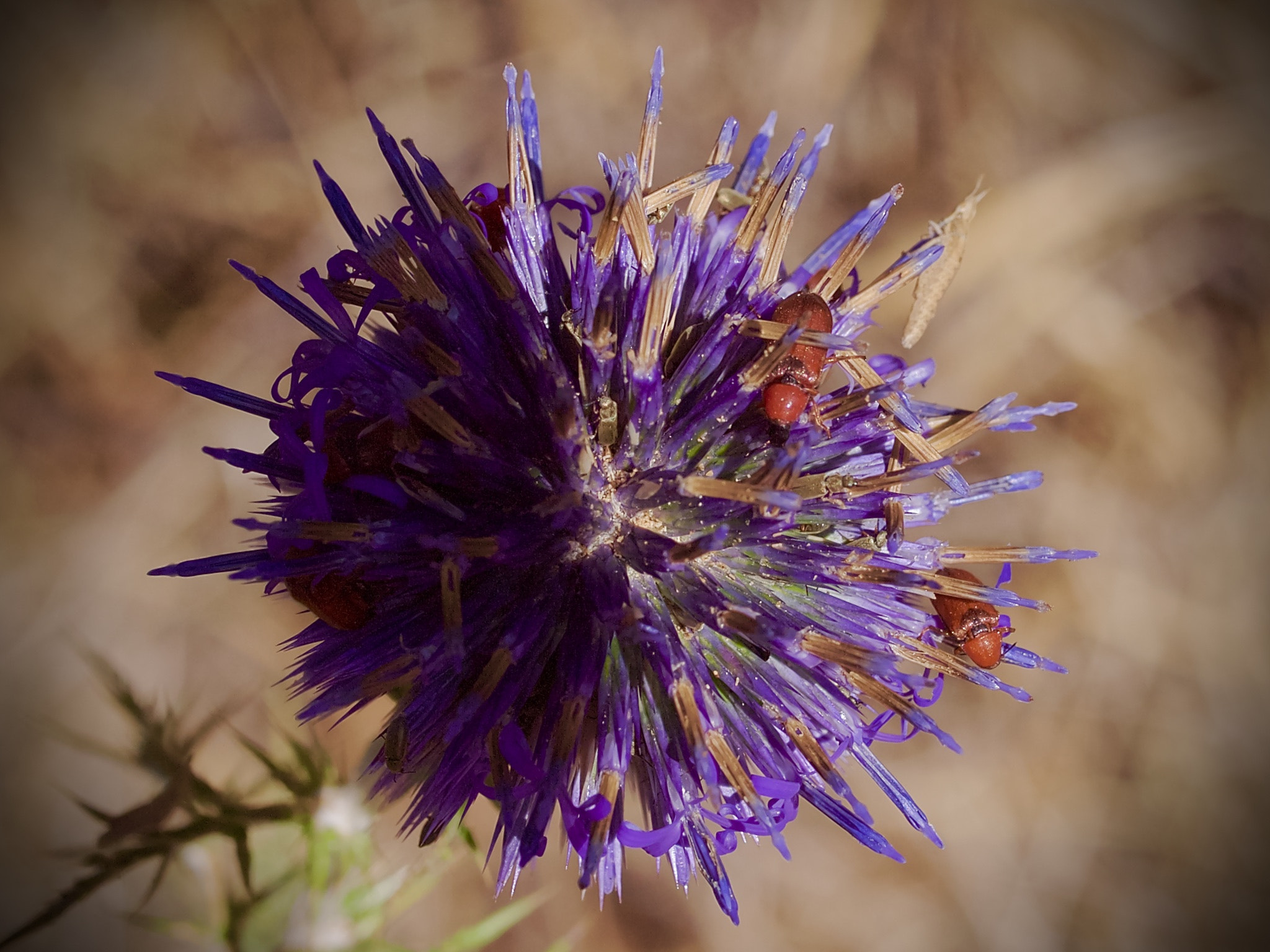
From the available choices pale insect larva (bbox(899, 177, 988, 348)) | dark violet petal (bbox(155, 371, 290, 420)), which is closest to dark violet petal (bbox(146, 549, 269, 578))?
dark violet petal (bbox(155, 371, 290, 420))

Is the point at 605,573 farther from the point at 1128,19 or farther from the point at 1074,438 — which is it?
the point at 1128,19

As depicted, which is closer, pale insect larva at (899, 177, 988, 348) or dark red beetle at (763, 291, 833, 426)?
dark red beetle at (763, 291, 833, 426)

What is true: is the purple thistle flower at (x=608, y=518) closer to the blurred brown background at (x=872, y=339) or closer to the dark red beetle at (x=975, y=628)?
the dark red beetle at (x=975, y=628)

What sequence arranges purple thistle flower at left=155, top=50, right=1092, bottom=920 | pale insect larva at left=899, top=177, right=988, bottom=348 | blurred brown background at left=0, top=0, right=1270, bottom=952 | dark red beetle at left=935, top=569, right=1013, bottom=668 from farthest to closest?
blurred brown background at left=0, top=0, right=1270, bottom=952, pale insect larva at left=899, top=177, right=988, bottom=348, dark red beetle at left=935, top=569, right=1013, bottom=668, purple thistle flower at left=155, top=50, right=1092, bottom=920

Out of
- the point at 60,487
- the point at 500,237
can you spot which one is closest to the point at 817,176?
the point at 500,237

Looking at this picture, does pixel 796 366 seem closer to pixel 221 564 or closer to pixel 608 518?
pixel 608 518

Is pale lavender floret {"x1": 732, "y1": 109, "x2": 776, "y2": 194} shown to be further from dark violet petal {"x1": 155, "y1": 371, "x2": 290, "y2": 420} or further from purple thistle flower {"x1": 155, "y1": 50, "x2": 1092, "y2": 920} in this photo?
dark violet petal {"x1": 155, "y1": 371, "x2": 290, "y2": 420}

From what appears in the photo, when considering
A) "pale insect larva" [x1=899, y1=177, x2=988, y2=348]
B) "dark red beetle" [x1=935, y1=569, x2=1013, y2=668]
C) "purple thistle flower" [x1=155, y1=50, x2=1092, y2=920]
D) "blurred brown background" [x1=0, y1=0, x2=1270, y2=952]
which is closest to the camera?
"purple thistle flower" [x1=155, y1=50, x2=1092, y2=920]
